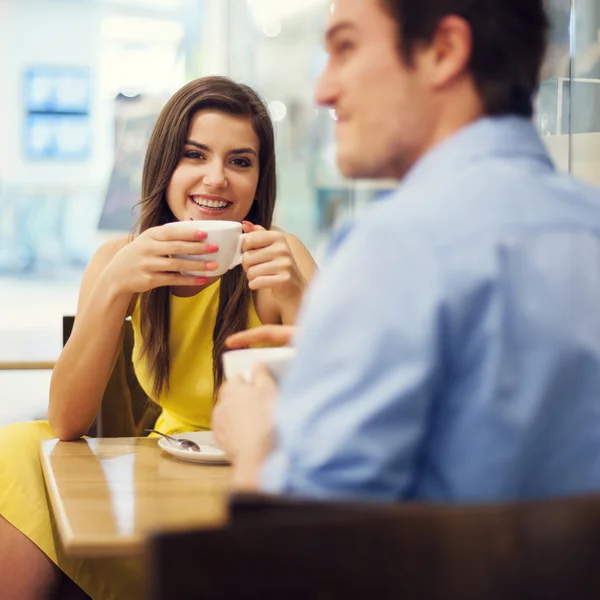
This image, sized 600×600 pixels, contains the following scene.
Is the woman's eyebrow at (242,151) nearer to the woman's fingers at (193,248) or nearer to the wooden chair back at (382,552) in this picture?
the woman's fingers at (193,248)

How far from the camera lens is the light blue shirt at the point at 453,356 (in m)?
0.70

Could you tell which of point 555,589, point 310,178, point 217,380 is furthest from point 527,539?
A: point 310,178

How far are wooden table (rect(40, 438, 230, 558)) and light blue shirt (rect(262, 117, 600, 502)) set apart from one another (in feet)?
0.54

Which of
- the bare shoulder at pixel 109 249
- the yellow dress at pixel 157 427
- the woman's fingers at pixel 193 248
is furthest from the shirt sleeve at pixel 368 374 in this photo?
the bare shoulder at pixel 109 249

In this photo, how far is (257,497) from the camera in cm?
62

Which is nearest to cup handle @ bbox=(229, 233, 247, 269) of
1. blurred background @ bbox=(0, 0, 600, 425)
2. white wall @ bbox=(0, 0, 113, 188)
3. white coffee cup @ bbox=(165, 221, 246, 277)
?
white coffee cup @ bbox=(165, 221, 246, 277)

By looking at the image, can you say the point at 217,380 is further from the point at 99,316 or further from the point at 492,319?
the point at 492,319

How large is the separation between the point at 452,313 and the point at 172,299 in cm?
123

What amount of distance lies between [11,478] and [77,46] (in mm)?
5116

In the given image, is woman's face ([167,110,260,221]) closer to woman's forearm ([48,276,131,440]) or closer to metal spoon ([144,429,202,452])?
woman's forearm ([48,276,131,440])

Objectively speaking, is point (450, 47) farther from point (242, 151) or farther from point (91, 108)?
point (91, 108)

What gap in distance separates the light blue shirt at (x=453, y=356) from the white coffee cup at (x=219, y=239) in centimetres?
68

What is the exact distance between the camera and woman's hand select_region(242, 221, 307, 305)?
154cm

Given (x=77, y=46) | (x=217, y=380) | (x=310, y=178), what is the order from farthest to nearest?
(x=77, y=46) < (x=310, y=178) < (x=217, y=380)
